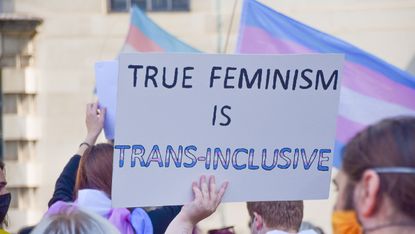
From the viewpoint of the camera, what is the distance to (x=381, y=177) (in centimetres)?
307

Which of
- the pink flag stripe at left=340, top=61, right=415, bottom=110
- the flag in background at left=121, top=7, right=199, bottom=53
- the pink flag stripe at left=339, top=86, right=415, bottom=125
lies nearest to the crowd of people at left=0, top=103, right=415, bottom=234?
the pink flag stripe at left=340, top=61, right=415, bottom=110

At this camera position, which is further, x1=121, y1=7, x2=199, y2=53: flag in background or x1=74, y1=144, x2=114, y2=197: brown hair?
x1=121, y1=7, x2=199, y2=53: flag in background

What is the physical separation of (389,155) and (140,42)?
8.25m

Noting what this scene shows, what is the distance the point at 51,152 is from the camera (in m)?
14.4

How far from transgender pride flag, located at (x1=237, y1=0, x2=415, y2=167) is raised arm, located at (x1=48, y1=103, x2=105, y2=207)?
2039mm

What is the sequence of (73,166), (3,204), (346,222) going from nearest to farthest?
(346,222), (3,204), (73,166)

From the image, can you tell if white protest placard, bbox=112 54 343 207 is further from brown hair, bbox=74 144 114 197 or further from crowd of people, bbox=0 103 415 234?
brown hair, bbox=74 144 114 197

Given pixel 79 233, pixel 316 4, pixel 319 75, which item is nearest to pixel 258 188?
pixel 319 75

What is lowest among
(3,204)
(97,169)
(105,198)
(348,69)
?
(3,204)

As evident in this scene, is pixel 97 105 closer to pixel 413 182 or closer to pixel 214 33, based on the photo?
pixel 413 182

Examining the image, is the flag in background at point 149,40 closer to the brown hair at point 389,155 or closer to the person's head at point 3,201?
the person's head at point 3,201

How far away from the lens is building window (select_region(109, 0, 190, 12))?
47.2 ft

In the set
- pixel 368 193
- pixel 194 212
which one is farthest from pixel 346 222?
pixel 194 212

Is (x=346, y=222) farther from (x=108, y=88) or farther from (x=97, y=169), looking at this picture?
(x=108, y=88)
